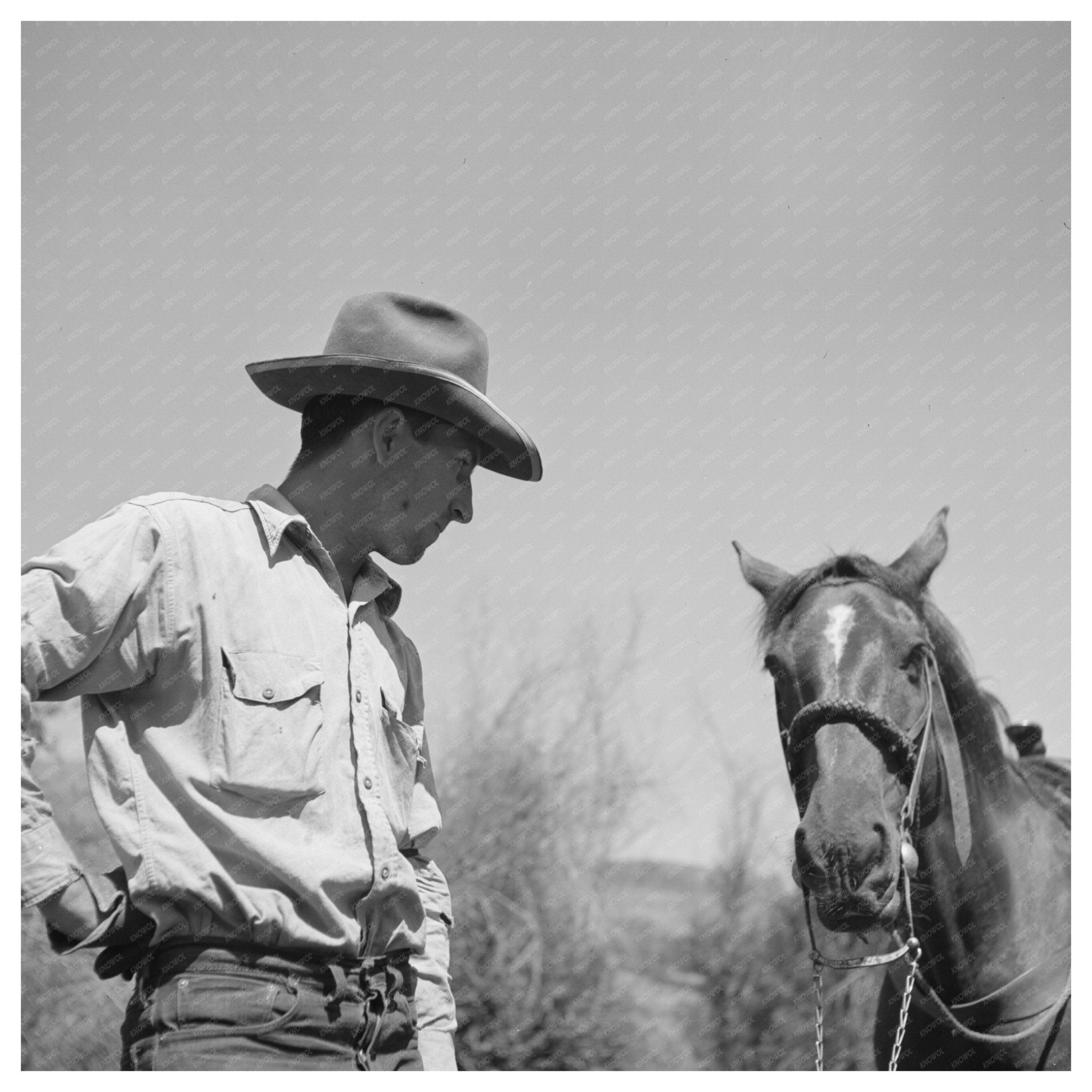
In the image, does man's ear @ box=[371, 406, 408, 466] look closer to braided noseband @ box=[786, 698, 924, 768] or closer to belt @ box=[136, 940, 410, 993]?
belt @ box=[136, 940, 410, 993]

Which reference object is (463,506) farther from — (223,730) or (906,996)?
(906,996)

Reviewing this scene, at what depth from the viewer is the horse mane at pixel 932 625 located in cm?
400

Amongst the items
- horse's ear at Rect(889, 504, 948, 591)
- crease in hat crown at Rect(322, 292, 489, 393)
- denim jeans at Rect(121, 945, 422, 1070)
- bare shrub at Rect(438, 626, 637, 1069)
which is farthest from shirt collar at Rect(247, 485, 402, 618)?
bare shrub at Rect(438, 626, 637, 1069)

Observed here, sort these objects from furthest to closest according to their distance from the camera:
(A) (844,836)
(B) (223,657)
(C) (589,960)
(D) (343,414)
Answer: (C) (589,960) → (A) (844,836) → (D) (343,414) → (B) (223,657)

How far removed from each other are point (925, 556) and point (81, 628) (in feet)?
10.3

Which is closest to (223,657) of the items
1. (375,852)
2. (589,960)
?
(375,852)

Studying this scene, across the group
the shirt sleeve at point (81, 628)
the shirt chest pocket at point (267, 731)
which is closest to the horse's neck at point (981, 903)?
the shirt chest pocket at point (267, 731)

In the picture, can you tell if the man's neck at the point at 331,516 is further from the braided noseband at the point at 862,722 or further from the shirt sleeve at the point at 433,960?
the braided noseband at the point at 862,722

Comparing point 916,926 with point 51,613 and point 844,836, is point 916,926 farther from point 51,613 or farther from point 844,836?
point 51,613

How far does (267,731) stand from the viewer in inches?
88.2

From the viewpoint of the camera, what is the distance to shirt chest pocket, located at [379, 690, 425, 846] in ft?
7.94

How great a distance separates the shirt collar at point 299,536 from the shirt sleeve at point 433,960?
63 cm
